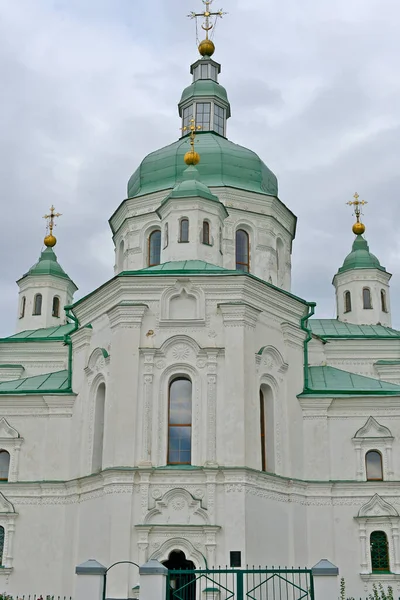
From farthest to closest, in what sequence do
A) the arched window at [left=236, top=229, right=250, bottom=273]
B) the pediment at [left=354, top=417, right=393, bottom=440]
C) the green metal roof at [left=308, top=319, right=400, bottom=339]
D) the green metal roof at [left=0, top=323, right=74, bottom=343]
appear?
the green metal roof at [left=0, top=323, right=74, bottom=343], the green metal roof at [left=308, top=319, right=400, bottom=339], the arched window at [left=236, top=229, right=250, bottom=273], the pediment at [left=354, top=417, right=393, bottom=440]

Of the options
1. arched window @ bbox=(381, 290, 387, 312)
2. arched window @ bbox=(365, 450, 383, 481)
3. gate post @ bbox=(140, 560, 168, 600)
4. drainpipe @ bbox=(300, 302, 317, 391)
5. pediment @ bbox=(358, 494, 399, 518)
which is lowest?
gate post @ bbox=(140, 560, 168, 600)

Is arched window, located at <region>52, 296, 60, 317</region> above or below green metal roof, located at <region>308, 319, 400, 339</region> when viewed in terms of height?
above

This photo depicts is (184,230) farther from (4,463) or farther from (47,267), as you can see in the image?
(47,267)

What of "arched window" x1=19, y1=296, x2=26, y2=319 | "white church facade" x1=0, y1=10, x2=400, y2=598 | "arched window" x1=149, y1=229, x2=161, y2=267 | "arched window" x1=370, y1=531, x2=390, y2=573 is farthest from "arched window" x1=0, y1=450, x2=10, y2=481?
"arched window" x1=19, y1=296, x2=26, y2=319

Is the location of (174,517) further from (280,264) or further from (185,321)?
(280,264)

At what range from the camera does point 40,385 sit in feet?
79.3

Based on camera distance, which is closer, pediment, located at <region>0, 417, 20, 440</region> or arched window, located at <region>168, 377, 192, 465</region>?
arched window, located at <region>168, 377, 192, 465</region>

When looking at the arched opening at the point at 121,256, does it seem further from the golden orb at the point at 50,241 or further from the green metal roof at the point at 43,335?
the golden orb at the point at 50,241

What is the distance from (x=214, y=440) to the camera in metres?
20.1

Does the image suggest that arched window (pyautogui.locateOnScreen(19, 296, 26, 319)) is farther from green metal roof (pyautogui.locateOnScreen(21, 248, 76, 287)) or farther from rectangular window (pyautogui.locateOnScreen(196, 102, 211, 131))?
rectangular window (pyautogui.locateOnScreen(196, 102, 211, 131))

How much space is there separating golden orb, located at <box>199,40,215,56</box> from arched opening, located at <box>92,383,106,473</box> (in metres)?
18.8

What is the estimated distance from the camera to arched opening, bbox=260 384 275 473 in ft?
69.9

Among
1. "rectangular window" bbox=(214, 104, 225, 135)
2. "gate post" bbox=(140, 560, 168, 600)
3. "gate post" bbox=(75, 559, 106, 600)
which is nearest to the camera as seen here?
"gate post" bbox=(140, 560, 168, 600)

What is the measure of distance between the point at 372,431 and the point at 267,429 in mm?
3239
